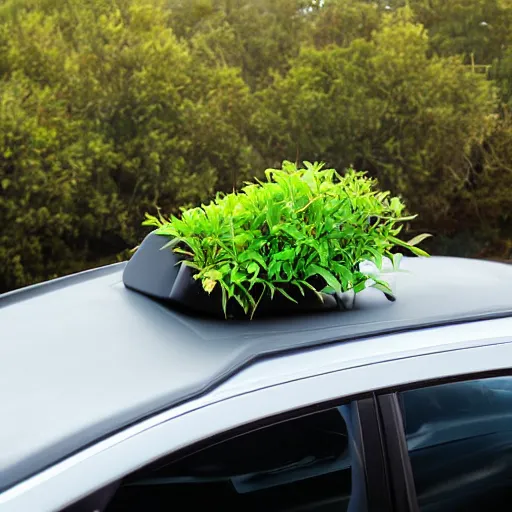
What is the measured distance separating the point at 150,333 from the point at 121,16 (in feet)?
32.5

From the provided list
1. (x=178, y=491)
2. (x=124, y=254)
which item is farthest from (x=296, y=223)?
(x=124, y=254)

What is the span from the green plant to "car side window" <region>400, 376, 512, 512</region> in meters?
0.34

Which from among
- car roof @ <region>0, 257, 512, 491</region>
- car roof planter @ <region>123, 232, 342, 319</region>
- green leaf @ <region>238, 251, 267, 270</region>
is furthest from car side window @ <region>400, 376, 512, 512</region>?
green leaf @ <region>238, 251, 267, 270</region>

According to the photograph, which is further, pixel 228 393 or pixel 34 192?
pixel 34 192

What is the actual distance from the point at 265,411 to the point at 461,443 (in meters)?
0.56

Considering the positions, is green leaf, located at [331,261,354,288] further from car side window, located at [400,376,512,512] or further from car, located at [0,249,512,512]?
car side window, located at [400,376,512,512]

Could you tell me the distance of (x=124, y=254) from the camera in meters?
9.22

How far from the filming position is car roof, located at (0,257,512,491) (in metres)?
1.25

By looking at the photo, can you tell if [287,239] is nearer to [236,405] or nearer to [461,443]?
[236,405]

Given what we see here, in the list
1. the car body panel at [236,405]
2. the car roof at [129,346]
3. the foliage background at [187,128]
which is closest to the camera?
the car body panel at [236,405]

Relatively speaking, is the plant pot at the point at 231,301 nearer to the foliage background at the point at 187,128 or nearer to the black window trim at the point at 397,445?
the black window trim at the point at 397,445

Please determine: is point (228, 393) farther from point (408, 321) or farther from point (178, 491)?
point (408, 321)

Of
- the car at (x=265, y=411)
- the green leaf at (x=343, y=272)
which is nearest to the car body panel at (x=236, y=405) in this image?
the car at (x=265, y=411)

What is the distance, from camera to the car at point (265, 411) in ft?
3.92
